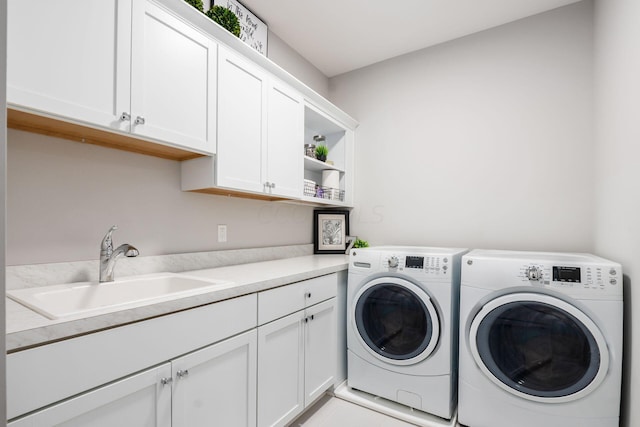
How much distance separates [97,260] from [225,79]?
1.11m

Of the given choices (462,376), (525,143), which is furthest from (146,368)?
(525,143)

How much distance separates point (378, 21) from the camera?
241 centimetres

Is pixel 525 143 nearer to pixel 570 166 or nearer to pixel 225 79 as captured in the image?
pixel 570 166

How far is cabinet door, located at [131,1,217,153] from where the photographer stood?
134 cm

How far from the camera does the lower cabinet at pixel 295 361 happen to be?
5.13 ft

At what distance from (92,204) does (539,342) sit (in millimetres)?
2306

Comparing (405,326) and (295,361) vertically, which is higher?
(405,326)

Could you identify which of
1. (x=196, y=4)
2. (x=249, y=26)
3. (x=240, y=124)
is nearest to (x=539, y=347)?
(x=240, y=124)

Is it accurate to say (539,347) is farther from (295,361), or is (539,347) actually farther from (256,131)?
(256,131)

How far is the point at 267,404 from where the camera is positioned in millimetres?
1570

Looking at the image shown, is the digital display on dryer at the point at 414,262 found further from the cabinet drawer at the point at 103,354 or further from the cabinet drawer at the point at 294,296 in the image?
the cabinet drawer at the point at 103,354

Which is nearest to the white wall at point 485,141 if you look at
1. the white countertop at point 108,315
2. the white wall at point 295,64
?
the white wall at point 295,64

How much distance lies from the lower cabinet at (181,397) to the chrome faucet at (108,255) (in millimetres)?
546

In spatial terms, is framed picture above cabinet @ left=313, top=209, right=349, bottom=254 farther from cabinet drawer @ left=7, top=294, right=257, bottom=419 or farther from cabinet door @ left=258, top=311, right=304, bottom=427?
cabinet drawer @ left=7, top=294, right=257, bottom=419
